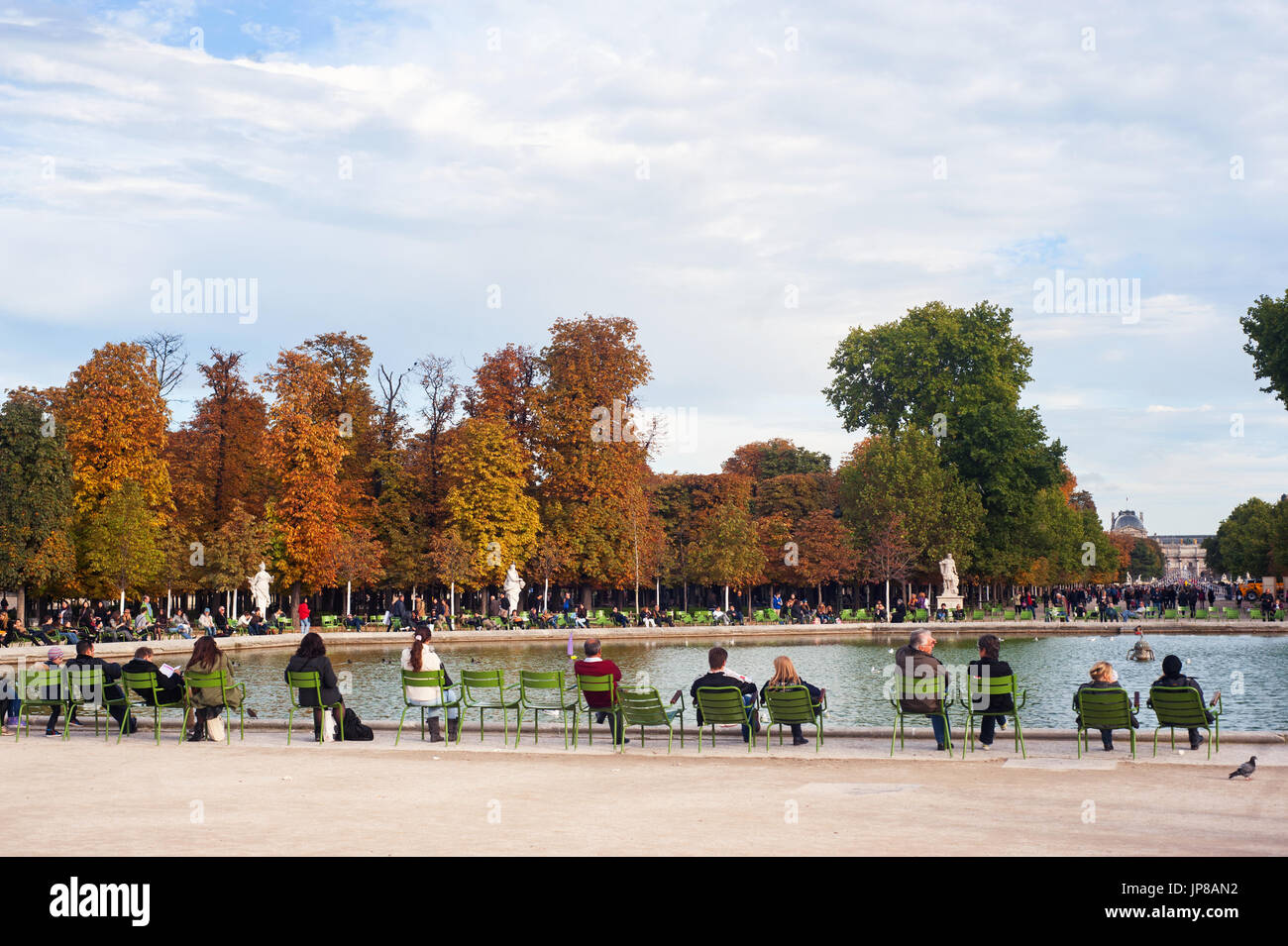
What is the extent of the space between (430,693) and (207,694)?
250 cm

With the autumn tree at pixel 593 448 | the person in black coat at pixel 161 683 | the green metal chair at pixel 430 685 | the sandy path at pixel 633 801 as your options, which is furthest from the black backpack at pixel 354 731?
the autumn tree at pixel 593 448

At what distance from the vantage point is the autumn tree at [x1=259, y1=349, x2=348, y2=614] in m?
47.8

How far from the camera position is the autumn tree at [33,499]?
1581 inches

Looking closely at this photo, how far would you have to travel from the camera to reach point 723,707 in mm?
12156

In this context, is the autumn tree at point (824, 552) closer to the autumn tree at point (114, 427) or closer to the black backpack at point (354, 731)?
the autumn tree at point (114, 427)

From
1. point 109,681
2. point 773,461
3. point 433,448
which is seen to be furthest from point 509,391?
point 109,681

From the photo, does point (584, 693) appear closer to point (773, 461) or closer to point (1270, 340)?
point (1270, 340)

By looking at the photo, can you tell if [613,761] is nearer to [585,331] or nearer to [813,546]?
[585,331]

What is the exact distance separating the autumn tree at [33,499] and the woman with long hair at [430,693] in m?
31.4
